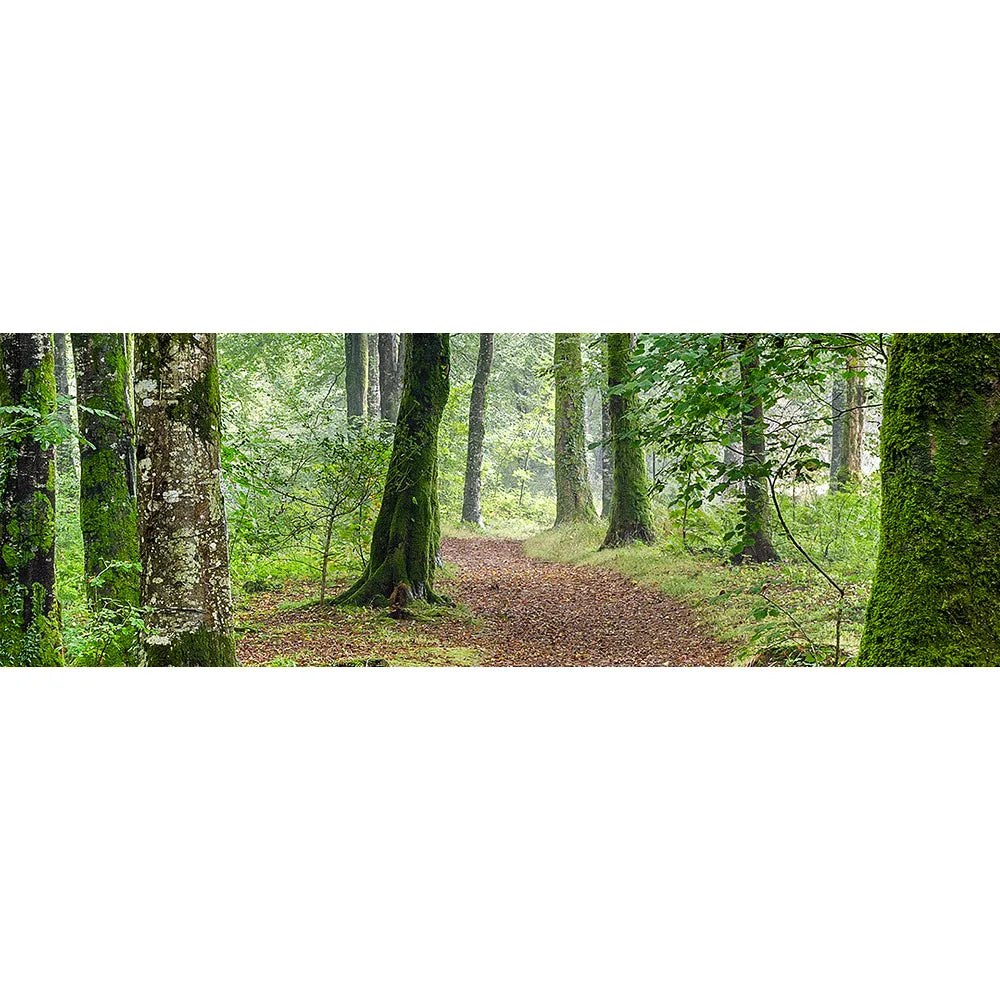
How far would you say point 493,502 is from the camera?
5.62 m

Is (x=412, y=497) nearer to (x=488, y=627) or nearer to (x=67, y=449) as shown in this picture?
(x=488, y=627)

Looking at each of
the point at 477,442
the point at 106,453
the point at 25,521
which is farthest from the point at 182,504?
the point at 477,442

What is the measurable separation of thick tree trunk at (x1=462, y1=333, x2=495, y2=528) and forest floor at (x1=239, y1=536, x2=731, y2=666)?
0.22 metres

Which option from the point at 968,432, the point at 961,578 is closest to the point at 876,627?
the point at 961,578

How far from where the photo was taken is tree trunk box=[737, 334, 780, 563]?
163 inches

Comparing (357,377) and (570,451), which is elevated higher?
(357,377)

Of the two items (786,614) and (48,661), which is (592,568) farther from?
(48,661)

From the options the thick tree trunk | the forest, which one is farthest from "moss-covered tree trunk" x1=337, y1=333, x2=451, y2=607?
the thick tree trunk

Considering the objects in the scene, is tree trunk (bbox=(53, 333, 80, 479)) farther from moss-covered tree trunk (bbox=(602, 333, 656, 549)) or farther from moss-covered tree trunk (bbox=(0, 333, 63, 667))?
moss-covered tree trunk (bbox=(602, 333, 656, 549))

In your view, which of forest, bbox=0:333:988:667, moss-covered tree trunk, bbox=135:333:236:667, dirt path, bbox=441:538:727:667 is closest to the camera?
forest, bbox=0:333:988:667

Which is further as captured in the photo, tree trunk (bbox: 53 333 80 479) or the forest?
tree trunk (bbox: 53 333 80 479)

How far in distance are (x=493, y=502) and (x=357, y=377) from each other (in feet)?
4.26

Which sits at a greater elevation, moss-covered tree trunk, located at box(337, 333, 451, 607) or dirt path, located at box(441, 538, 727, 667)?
moss-covered tree trunk, located at box(337, 333, 451, 607)

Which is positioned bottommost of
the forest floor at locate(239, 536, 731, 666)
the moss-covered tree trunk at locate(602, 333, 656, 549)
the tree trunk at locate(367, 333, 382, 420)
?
the forest floor at locate(239, 536, 731, 666)
